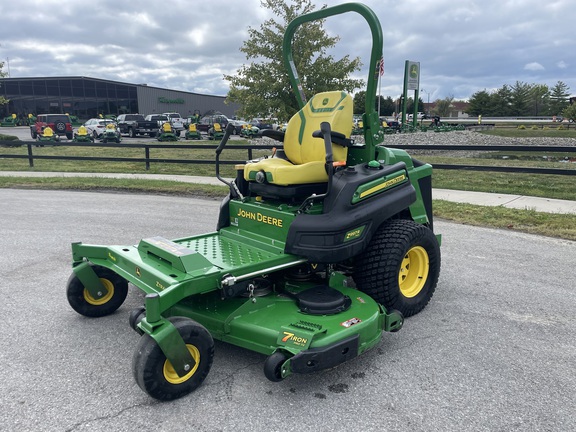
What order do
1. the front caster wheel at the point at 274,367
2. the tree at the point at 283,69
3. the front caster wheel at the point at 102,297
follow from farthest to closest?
the tree at the point at 283,69
the front caster wheel at the point at 102,297
the front caster wheel at the point at 274,367

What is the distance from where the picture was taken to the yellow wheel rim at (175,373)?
104 inches

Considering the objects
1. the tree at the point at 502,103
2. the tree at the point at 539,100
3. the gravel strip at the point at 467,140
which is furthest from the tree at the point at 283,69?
the tree at the point at 539,100

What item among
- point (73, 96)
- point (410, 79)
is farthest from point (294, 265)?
point (73, 96)

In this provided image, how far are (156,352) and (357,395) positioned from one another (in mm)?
1185

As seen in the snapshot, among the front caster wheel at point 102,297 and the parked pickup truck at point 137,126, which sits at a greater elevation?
the parked pickup truck at point 137,126

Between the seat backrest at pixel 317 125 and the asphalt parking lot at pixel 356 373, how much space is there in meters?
1.64

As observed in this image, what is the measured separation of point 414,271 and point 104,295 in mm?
2590

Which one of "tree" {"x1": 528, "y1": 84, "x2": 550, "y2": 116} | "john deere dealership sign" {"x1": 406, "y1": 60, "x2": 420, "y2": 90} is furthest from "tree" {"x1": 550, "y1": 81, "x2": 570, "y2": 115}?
"john deere dealership sign" {"x1": 406, "y1": 60, "x2": 420, "y2": 90}

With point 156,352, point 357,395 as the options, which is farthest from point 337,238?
point 156,352

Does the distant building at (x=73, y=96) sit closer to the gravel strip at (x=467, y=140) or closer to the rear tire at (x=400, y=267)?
the gravel strip at (x=467, y=140)

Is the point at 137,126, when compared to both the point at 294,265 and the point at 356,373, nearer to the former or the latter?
the point at 294,265

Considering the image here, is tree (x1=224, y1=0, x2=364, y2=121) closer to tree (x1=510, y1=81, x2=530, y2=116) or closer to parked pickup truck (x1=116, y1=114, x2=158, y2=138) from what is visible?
parked pickup truck (x1=116, y1=114, x2=158, y2=138)

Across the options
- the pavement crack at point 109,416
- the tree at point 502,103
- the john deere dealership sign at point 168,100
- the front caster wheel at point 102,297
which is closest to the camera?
the pavement crack at point 109,416

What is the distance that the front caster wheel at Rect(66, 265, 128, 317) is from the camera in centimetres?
365
